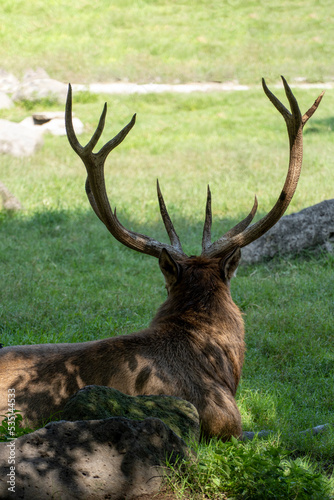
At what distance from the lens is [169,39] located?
27.0m

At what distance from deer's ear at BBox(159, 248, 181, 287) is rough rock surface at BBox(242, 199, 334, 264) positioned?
186 inches

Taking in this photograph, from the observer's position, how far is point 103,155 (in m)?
4.27

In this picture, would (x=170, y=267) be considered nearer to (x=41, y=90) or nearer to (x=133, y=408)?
(x=133, y=408)

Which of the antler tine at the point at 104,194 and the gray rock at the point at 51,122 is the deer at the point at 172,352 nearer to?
the antler tine at the point at 104,194

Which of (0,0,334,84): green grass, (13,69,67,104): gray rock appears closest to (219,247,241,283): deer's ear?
(13,69,67,104): gray rock

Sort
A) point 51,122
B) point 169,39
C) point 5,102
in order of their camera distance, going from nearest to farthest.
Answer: point 51,122 < point 5,102 < point 169,39

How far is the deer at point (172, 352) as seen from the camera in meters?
3.68

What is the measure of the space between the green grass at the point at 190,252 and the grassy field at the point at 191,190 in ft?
0.08

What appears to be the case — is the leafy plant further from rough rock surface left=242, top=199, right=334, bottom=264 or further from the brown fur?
rough rock surface left=242, top=199, right=334, bottom=264

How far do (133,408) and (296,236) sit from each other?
6.05m

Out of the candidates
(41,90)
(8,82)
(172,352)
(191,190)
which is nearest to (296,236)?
(191,190)

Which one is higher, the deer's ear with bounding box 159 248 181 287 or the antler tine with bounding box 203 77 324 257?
the antler tine with bounding box 203 77 324 257

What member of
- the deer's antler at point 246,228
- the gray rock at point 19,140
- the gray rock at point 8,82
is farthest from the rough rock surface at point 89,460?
the gray rock at point 8,82

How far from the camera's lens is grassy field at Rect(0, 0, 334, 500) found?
479 cm
